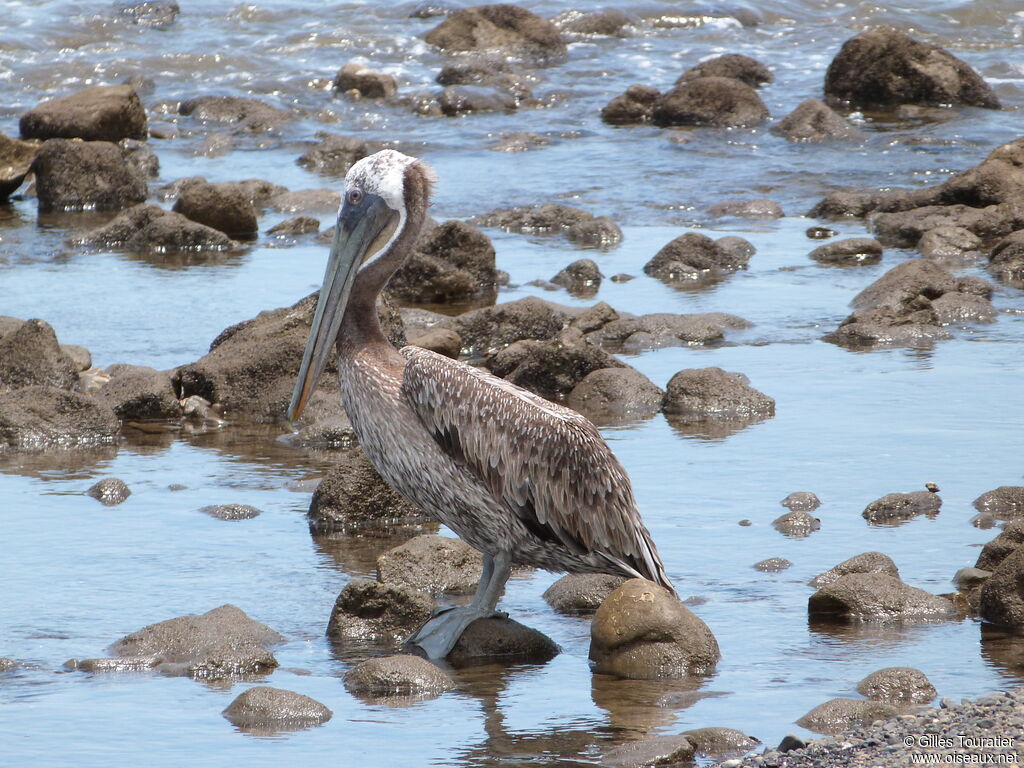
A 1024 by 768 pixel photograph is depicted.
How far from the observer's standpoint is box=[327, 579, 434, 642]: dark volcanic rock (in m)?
6.08

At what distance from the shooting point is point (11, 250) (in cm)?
1477

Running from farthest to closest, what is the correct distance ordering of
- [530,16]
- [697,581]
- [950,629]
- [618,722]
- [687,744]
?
[530,16]
[697,581]
[950,629]
[618,722]
[687,744]

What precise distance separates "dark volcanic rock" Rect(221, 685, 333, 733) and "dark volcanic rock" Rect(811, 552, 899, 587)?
2289mm

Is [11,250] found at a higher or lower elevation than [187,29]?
lower

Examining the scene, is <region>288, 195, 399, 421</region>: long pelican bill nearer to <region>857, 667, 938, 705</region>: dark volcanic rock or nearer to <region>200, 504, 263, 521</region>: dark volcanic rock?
<region>200, 504, 263, 521</region>: dark volcanic rock

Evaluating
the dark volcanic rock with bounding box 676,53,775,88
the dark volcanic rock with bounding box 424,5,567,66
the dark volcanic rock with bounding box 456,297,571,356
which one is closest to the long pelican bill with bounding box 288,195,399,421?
the dark volcanic rock with bounding box 456,297,571,356

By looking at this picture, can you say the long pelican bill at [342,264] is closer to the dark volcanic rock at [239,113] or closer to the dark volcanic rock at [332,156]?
the dark volcanic rock at [332,156]

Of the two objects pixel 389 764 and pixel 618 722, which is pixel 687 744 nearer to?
pixel 618 722

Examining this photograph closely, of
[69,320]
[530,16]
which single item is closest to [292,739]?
[69,320]

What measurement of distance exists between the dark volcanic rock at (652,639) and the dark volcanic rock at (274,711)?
1117 millimetres

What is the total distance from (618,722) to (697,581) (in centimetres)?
151

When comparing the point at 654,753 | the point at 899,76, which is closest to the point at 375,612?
the point at 654,753

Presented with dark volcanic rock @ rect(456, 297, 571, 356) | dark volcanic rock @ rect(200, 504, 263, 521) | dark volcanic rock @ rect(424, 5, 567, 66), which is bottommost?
dark volcanic rock @ rect(200, 504, 263, 521)

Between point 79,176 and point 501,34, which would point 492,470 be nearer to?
point 79,176
